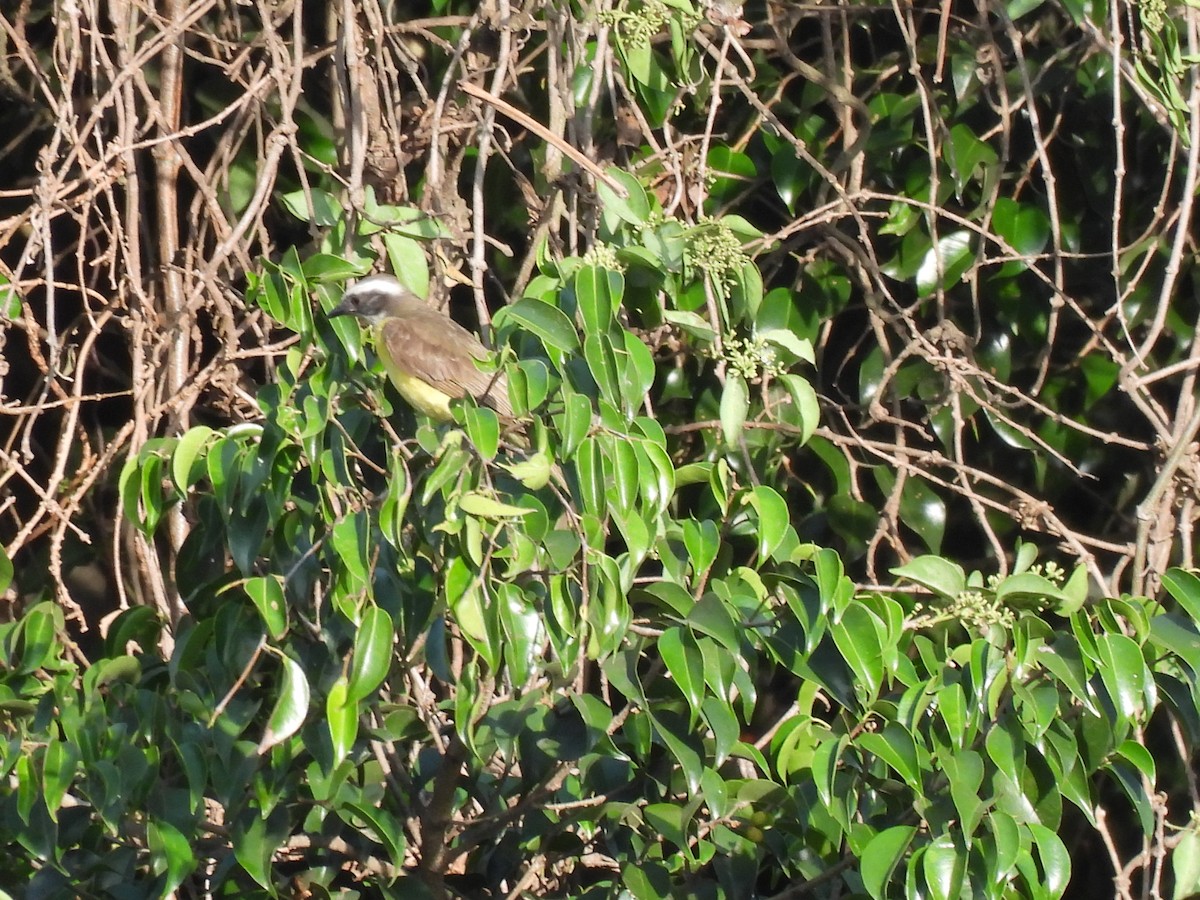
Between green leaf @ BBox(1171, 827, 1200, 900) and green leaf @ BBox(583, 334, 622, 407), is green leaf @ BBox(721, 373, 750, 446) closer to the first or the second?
green leaf @ BBox(583, 334, 622, 407)

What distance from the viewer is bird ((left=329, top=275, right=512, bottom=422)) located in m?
3.39

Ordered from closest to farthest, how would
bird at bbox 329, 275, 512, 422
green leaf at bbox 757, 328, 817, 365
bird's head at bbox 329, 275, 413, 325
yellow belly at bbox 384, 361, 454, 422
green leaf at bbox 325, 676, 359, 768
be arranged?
green leaf at bbox 325, 676, 359, 768 < green leaf at bbox 757, 328, 817, 365 < yellow belly at bbox 384, 361, 454, 422 < bird at bbox 329, 275, 512, 422 < bird's head at bbox 329, 275, 413, 325

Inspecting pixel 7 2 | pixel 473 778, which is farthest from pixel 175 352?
pixel 473 778

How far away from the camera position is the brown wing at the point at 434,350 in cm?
348

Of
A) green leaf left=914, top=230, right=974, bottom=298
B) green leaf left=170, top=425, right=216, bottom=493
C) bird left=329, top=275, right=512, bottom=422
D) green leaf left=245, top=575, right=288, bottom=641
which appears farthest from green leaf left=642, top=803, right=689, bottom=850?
green leaf left=914, top=230, right=974, bottom=298

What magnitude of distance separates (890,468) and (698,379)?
0.53 m

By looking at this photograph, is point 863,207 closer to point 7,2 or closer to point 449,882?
point 449,882

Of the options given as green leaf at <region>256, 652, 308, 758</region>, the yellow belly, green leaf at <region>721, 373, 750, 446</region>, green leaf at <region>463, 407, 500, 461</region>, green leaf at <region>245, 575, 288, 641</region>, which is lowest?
the yellow belly

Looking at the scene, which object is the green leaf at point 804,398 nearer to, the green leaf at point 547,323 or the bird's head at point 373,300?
the green leaf at point 547,323

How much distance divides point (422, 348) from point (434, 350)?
0.09 ft

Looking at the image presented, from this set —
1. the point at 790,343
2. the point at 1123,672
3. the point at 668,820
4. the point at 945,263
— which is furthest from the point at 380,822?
the point at 945,263

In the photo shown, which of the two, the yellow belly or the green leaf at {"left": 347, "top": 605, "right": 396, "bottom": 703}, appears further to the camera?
the yellow belly

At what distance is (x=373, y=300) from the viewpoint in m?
3.73

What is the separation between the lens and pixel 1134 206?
12.8 ft
